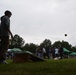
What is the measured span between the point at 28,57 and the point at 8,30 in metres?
1.65

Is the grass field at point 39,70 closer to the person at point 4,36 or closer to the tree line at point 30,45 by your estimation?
the person at point 4,36

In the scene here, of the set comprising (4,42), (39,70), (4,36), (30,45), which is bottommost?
(39,70)

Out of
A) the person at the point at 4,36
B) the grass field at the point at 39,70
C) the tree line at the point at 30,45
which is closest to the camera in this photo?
the grass field at the point at 39,70

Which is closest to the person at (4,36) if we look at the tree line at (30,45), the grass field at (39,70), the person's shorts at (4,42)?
the person's shorts at (4,42)

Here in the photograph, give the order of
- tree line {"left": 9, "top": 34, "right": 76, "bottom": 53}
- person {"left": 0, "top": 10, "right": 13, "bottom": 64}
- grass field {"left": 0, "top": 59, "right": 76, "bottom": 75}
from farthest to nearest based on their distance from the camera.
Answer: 1. tree line {"left": 9, "top": 34, "right": 76, "bottom": 53}
2. person {"left": 0, "top": 10, "right": 13, "bottom": 64}
3. grass field {"left": 0, "top": 59, "right": 76, "bottom": 75}

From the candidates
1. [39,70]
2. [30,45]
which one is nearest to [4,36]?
[39,70]

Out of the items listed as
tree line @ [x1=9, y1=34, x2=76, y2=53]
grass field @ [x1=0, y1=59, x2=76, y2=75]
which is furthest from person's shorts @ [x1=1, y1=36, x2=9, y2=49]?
tree line @ [x1=9, y1=34, x2=76, y2=53]

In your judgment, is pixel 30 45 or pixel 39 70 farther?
pixel 30 45

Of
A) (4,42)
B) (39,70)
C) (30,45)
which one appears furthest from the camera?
(30,45)

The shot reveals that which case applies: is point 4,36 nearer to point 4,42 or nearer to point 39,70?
point 4,42

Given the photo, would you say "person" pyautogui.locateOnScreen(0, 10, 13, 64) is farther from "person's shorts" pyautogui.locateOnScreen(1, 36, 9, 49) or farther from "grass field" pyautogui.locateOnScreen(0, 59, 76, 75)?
"grass field" pyautogui.locateOnScreen(0, 59, 76, 75)

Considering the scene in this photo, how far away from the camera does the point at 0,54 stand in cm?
1070

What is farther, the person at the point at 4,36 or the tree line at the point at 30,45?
the tree line at the point at 30,45

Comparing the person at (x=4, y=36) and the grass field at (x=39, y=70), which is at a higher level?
the person at (x=4, y=36)
